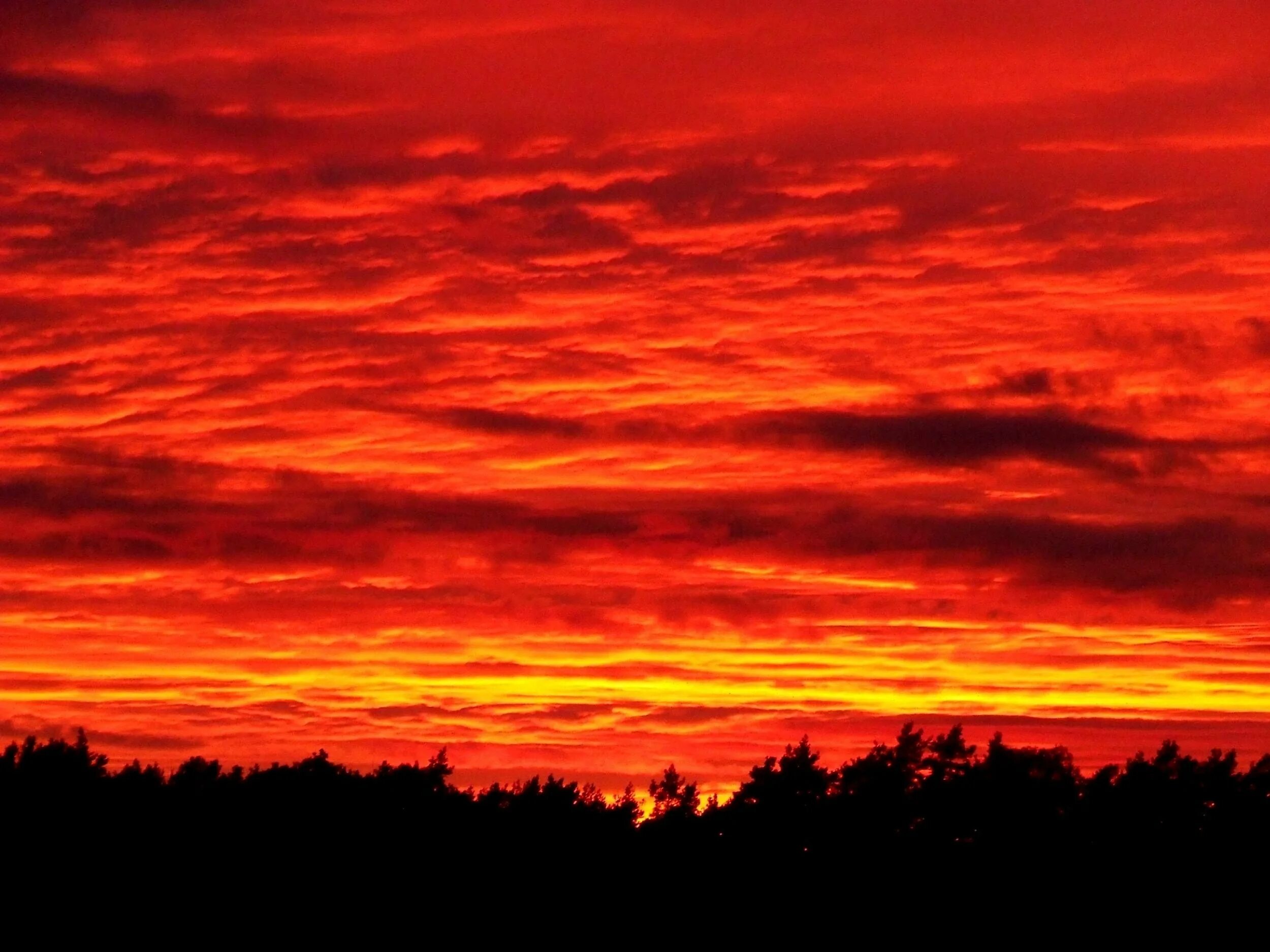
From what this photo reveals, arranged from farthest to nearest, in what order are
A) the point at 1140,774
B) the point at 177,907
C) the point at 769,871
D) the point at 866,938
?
1. the point at 1140,774
2. the point at 769,871
3. the point at 866,938
4. the point at 177,907

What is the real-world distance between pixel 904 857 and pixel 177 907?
44296 millimetres

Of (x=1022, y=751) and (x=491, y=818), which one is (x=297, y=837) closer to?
(x=491, y=818)

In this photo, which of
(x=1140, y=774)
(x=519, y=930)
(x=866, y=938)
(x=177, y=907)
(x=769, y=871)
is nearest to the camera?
(x=177, y=907)

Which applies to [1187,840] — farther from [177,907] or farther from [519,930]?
[177,907]

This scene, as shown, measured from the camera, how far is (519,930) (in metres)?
84.7

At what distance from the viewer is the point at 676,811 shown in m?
106

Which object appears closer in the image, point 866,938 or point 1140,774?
point 866,938

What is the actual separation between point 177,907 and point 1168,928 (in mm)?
48852

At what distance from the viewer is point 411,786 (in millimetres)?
98938

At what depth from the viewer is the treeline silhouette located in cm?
8369

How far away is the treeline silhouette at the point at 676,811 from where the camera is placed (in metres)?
83.7

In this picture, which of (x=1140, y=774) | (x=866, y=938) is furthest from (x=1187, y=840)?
(x=866, y=938)

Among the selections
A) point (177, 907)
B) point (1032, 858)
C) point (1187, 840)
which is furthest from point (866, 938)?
point (177, 907)

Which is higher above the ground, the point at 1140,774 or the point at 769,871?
the point at 1140,774
